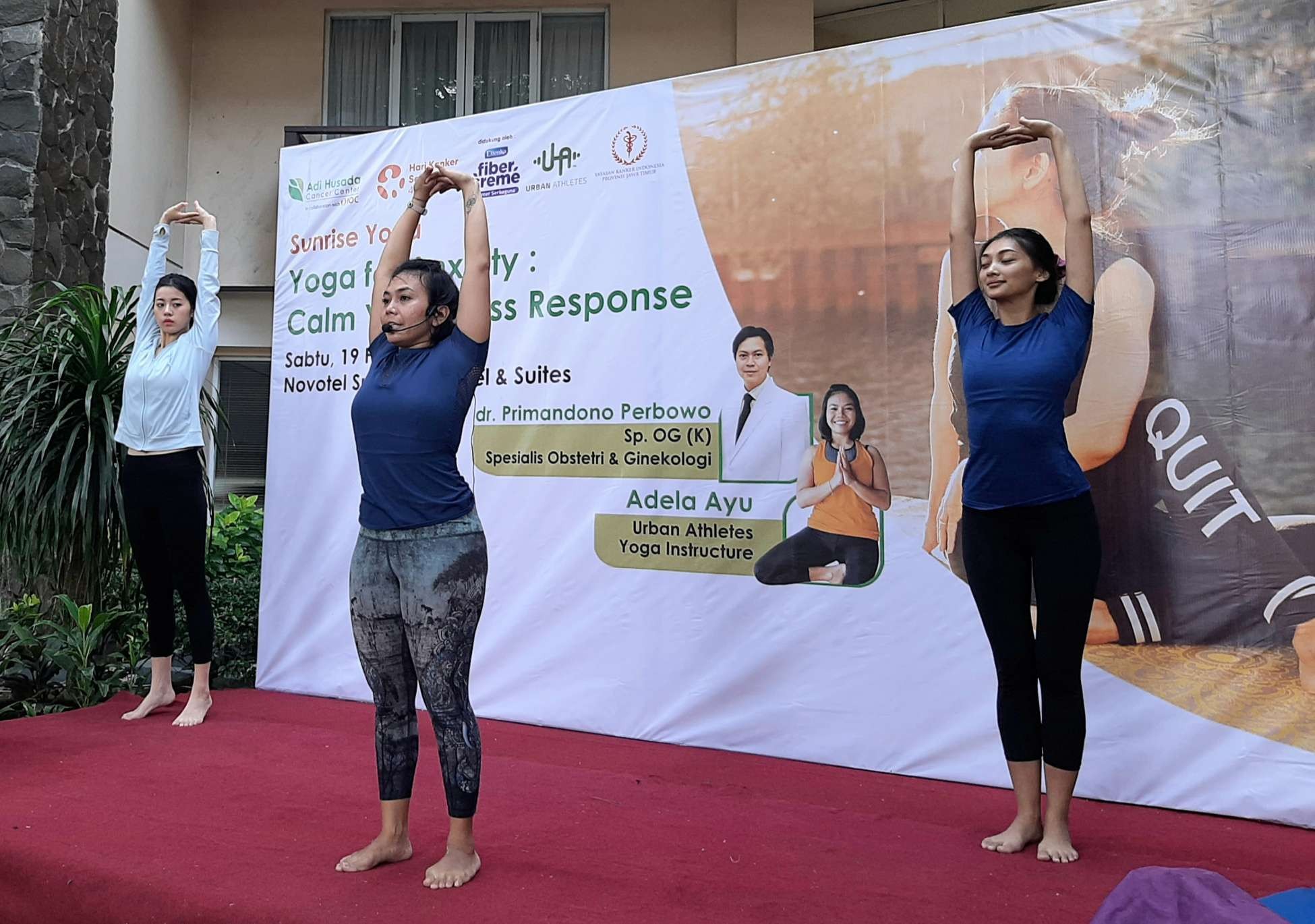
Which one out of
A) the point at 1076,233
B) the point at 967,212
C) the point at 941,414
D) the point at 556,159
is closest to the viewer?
the point at 1076,233

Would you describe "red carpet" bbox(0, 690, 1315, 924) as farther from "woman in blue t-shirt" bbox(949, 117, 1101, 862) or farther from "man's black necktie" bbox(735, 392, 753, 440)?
"man's black necktie" bbox(735, 392, 753, 440)

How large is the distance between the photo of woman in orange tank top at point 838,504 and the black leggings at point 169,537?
1.92 m

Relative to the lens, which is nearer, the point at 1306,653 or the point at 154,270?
the point at 1306,653

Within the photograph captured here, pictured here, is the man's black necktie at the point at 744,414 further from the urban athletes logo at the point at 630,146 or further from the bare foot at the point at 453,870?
the bare foot at the point at 453,870

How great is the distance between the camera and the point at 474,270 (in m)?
2.06

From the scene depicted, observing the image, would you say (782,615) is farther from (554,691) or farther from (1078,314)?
(1078,314)

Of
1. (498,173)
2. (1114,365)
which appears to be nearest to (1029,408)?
(1114,365)

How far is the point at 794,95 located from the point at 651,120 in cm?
51

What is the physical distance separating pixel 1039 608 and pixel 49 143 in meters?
4.93

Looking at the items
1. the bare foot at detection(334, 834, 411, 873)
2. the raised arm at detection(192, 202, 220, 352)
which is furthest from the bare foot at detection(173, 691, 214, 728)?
the bare foot at detection(334, 834, 411, 873)

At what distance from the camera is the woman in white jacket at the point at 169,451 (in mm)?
3287

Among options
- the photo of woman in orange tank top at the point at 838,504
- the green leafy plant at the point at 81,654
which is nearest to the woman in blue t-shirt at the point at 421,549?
the photo of woman in orange tank top at the point at 838,504

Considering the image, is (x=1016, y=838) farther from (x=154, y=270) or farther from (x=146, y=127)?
(x=146, y=127)

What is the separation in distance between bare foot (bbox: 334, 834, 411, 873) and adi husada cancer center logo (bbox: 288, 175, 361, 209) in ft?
8.88
